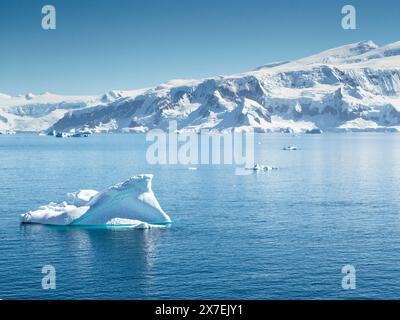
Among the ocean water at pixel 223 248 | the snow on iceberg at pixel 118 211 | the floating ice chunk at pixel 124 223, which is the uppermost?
the snow on iceberg at pixel 118 211

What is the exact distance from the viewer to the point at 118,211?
6956 cm

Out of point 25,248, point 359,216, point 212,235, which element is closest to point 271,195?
point 359,216

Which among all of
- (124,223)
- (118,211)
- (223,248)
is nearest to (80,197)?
(118,211)

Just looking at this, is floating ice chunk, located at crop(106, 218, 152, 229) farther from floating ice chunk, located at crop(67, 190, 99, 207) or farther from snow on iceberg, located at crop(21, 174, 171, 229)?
floating ice chunk, located at crop(67, 190, 99, 207)

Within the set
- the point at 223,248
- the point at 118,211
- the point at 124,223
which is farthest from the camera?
the point at 118,211

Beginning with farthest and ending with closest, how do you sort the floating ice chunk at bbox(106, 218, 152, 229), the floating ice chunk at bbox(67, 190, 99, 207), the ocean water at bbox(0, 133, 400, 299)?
the floating ice chunk at bbox(67, 190, 99, 207), the floating ice chunk at bbox(106, 218, 152, 229), the ocean water at bbox(0, 133, 400, 299)

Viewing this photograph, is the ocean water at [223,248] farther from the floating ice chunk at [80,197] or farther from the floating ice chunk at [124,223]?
the floating ice chunk at [80,197]

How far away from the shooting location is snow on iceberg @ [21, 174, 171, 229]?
6838cm

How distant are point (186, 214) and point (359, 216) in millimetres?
24444

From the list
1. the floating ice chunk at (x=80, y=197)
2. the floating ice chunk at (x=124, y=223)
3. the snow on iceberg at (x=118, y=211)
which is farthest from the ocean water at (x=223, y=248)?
the floating ice chunk at (x=80, y=197)

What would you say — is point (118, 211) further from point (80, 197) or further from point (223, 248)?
point (223, 248)

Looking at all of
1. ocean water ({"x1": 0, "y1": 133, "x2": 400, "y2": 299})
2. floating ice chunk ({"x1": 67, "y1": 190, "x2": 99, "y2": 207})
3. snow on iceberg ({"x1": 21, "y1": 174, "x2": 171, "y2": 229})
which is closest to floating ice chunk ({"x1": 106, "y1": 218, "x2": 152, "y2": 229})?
snow on iceberg ({"x1": 21, "y1": 174, "x2": 171, "y2": 229})

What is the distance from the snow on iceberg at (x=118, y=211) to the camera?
2692 inches
